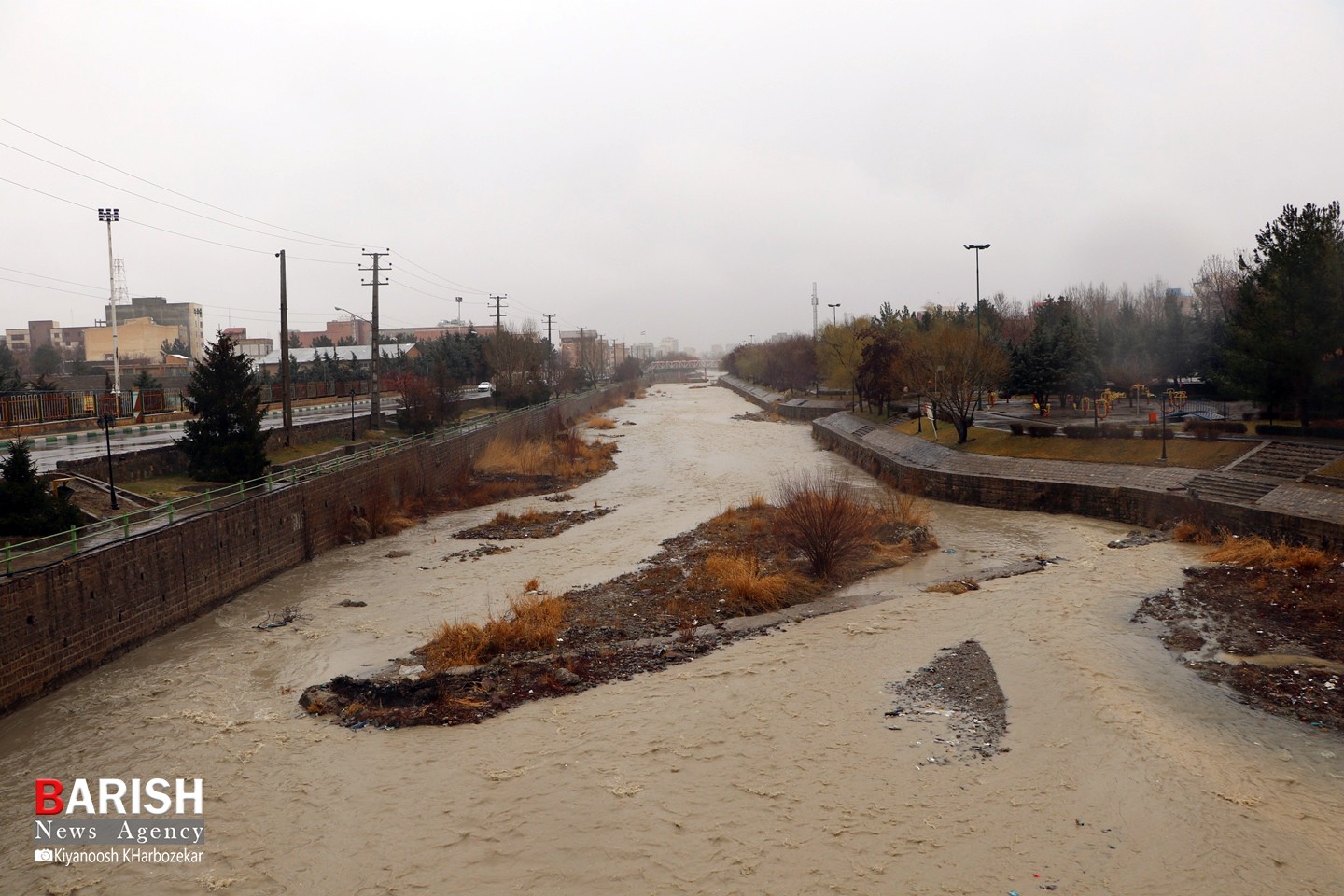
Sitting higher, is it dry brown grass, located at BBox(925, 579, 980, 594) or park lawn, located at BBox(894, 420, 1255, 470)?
park lawn, located at BBox(894, 420, 1255, 470)

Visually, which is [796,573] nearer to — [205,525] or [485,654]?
[485,654]

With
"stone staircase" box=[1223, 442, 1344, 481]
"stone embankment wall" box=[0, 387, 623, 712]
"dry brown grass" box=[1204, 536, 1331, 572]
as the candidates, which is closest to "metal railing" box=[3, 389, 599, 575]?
"stone embankment wall" box=[0, 387, 623, 712]

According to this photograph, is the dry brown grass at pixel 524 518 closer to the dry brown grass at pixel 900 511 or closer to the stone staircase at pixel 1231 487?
the dry brown grass at pixel 900 511

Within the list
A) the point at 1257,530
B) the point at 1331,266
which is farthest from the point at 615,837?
the point at 1331,266

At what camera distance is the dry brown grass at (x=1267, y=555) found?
16.5m

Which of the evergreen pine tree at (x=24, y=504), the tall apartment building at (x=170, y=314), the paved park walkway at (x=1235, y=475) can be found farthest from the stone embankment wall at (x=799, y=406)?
the tall apartment building at (x=170, y=314)

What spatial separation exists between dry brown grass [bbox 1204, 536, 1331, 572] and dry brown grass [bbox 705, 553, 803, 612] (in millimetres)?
9038

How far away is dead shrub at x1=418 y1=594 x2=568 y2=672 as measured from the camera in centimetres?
1358

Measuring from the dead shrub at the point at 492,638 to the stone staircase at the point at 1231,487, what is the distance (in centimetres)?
1635

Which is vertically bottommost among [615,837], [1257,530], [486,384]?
[615,837]

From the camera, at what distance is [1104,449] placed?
2666 centimetres

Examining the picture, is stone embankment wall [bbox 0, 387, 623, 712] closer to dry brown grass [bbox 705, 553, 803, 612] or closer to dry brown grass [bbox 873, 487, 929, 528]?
dry brown grass [bbox 705, 553, 803, 612]

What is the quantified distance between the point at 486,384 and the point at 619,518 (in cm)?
5028

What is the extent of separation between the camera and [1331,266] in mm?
22312
